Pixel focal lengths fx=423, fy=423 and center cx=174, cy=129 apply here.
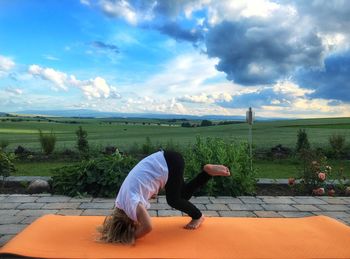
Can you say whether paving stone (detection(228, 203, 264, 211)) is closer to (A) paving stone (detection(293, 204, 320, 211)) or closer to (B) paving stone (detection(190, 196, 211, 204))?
(B) paving stone (detection(190, 196, 211, 204))

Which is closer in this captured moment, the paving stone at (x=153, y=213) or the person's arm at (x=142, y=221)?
the person's arm at (x=142, y=221)

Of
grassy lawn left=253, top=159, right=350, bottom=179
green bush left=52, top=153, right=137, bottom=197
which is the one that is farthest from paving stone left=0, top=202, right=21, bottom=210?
grassy lawn left=253, top=159, right=350, bottom=179

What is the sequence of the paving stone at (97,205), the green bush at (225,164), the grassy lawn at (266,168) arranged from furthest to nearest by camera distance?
the grassy lawn at (266,168) → the green bush at (225,164) → the paving stone at (97,205)

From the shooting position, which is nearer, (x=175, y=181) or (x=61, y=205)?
(x=175, y=181)

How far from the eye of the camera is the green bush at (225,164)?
22.1ft

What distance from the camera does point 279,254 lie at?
3.57 meters

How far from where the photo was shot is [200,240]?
154 inches

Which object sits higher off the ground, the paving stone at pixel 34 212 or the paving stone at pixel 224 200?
Result: the paving stone at pixel 34 212

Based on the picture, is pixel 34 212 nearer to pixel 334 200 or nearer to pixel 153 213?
pixel 153 213

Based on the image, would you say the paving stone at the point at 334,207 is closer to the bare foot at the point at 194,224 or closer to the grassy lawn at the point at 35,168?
the bare foot at the point at 194,224

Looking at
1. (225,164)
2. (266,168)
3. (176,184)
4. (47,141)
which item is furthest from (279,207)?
(47,141)

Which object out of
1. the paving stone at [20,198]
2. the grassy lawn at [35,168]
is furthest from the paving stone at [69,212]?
the grassy lawn at [35,168]

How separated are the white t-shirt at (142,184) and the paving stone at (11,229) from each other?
127 centimetres

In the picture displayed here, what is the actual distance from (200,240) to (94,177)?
3.15 m
